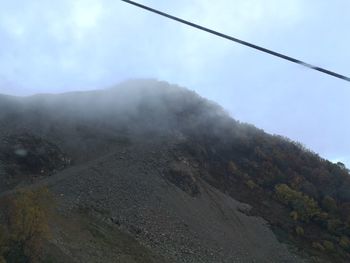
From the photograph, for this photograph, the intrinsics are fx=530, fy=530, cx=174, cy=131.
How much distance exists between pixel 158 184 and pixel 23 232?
69.6 ft

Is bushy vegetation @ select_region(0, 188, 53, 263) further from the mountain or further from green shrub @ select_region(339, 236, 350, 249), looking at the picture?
green shrub @ select_region(339, 236, 350, 249)

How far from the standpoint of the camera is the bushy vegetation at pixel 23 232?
28.6 meters

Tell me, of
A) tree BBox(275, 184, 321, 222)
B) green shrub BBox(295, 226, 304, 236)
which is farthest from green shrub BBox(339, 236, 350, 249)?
tree BBox(275, 184, 321, 222)

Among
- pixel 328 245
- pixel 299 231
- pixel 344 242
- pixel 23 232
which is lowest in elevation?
pixel 23 232

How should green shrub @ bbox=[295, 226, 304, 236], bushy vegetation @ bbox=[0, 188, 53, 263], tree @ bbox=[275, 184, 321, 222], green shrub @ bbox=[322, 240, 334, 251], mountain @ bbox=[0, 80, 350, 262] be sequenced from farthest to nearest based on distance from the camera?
tree @ bbox=[275, 184, 321, 222]
green shrub @ bbox=[295, 226, 304, 236]
green shrub @ bbox=[322, 240, 334, 251]
mountain @ bbox=[0, 80, 350, 262]
bushy vegetation @ bbox=[0, 188, 53, 263]

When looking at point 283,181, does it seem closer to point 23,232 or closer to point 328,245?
point 328,245

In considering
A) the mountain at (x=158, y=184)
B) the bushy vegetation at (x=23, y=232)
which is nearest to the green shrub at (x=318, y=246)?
the mountain at (x=158, y=184)

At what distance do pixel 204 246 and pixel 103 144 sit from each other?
1954 centimetres

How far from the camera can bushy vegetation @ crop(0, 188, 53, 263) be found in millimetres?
28594

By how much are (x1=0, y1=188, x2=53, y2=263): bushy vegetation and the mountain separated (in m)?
0.08

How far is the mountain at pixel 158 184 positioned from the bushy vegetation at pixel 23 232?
0.26 ft

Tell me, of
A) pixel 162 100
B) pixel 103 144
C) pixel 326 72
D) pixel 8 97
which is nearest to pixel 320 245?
pixel 103 144

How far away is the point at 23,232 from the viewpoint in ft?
96.4

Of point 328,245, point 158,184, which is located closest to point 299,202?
point 328,245
